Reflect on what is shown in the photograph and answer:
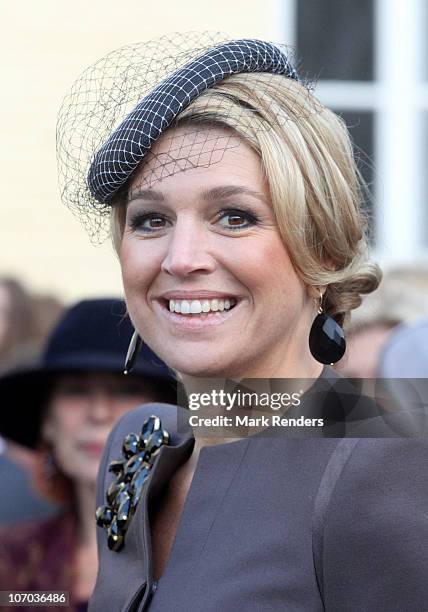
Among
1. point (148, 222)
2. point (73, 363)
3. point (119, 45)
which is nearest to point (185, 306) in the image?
point (148, 222)

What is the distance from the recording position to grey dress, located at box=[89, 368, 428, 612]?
1.91 metres

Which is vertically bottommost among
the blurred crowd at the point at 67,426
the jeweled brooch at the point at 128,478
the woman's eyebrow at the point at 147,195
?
the blurred crowd at the point at 67,426

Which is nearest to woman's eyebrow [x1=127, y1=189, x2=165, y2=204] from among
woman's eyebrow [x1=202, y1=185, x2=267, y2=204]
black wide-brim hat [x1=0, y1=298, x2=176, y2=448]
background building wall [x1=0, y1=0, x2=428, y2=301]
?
woman's eyebrow [x1=202, y1=185, x2=267, y2=204]

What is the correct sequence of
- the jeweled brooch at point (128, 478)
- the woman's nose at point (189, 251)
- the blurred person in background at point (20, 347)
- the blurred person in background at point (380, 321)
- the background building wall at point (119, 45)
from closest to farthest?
1. the woman's nose at point (189, 251)
2. the jeweled brooch at point (128, 478)
3. the blurred person in background at point (20, 347)
4. the blurred person in background at point (380, 321)
5. the background building wall at point (119, 45)

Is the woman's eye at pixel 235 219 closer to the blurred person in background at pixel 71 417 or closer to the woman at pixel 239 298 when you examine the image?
the woman at pixel 239 298

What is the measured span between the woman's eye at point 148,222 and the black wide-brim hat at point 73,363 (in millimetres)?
1340

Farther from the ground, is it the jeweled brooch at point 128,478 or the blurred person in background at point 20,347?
the jeweled brooch at point 128,478

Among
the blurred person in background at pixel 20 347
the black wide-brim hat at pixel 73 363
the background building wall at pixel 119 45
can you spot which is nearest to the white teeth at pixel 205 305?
the black wide-brim hat at pixel 73 363

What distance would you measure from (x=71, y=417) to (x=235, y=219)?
6.21ft

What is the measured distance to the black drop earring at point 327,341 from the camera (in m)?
2.29

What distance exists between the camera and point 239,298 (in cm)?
224

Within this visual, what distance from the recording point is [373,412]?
7.07 ft

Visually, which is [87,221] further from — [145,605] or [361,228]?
[145,605]

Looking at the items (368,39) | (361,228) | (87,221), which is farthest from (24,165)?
(361,228)
